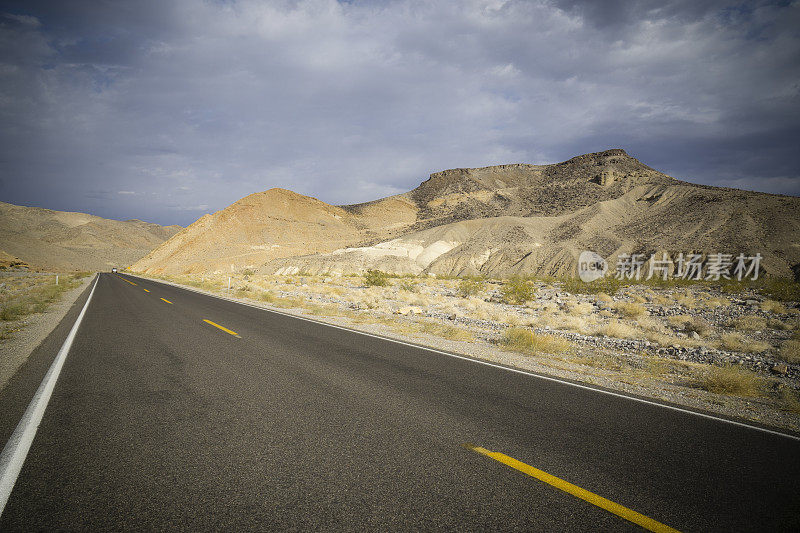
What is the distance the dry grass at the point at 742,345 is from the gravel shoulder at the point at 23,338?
54.9ft

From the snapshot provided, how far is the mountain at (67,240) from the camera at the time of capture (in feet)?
301

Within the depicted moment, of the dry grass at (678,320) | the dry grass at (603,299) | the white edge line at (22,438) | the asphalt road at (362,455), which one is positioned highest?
the dry grass at (603,299)

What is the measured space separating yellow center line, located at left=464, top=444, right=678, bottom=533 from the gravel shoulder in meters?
6.82

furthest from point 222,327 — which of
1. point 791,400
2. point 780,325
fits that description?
point 780,325

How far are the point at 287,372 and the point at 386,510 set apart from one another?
13.0ft

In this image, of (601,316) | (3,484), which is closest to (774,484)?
(3,484)

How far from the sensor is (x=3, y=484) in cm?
286

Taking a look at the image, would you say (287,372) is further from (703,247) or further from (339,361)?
(703,247)

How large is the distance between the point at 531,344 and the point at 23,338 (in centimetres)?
1277

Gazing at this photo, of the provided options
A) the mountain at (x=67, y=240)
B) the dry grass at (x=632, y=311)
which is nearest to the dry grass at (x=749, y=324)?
the dry grass at (x=632, y=311)

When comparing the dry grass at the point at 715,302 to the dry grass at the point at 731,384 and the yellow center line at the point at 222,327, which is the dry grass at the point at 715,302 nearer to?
the dry grass at the point at 731,384

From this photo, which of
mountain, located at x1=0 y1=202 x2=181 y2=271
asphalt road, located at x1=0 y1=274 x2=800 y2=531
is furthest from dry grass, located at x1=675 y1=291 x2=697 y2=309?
mountain, located at x1=0 y1=202 x2=181 y2=271

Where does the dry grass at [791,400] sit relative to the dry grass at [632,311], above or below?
below

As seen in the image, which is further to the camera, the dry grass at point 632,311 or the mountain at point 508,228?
the mountain at point 508,228
